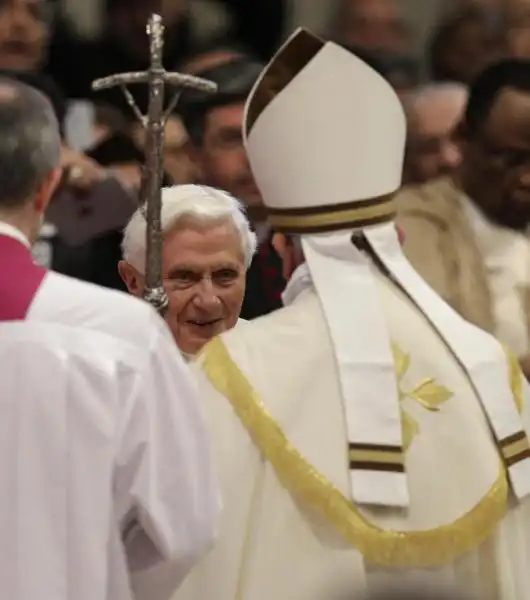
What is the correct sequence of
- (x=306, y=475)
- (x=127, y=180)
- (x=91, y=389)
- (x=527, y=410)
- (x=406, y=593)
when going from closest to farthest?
1. (x=406, y=593)
2. (x=91, y=389)
3. (x=306, y=475)
4. (x=527, y=410)
5. (x=127, y=180)

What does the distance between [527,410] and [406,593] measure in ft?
4.56

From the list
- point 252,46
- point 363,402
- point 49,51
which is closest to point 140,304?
point 363,402

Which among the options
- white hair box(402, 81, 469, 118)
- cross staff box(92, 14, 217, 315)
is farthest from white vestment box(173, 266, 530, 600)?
white hair box(402, 81, 469, 118)

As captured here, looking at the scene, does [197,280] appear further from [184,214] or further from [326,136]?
[326,136]

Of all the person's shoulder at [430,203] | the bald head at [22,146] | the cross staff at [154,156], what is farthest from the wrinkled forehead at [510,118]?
the bald head at [22,146]

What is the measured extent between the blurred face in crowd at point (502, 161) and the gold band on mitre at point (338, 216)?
136 centimetres

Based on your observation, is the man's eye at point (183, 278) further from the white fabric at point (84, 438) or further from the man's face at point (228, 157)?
the white fabric at point (84, 438)

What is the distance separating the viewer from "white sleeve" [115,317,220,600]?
2.59m

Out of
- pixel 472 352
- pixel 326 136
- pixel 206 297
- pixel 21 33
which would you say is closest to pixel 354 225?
pixel 326 136

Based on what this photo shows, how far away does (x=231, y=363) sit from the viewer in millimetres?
2951

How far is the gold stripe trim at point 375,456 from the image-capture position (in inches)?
116

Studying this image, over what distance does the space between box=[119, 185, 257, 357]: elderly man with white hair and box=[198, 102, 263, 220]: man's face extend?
2.42 feet

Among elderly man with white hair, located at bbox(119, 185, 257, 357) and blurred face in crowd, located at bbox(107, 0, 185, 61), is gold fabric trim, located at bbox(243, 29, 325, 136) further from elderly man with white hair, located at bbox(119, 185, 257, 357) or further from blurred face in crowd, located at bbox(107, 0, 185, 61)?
blurred face in crowd, located at bbox(107, 0, 185, 61)

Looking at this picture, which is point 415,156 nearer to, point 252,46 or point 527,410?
point 252,46
